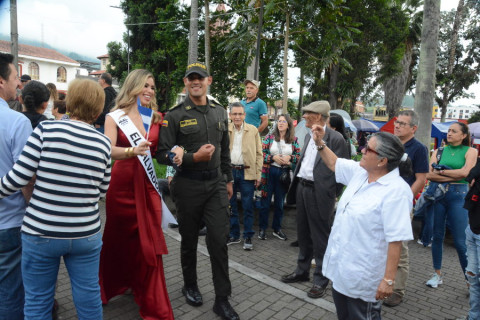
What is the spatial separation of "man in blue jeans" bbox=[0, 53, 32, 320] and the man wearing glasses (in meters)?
3.41

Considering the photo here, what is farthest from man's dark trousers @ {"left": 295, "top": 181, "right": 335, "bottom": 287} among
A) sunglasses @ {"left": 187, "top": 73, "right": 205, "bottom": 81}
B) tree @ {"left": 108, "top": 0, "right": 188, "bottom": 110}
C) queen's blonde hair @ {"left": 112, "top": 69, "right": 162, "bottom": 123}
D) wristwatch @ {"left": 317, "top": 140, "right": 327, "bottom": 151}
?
tree @ {"left": 108, "top": 0, "right": 188, "bottom": 110}

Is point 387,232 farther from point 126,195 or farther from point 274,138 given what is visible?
point 274,138

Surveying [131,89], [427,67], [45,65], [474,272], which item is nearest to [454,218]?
[474,272]

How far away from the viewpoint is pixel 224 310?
3.30 m

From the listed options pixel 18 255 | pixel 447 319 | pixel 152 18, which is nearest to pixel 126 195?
pixel 18 255

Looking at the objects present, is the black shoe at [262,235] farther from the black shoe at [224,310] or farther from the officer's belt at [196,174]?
the officer's belt at [196,174]

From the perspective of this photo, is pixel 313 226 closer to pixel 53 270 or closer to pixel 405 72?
pixel 53 270

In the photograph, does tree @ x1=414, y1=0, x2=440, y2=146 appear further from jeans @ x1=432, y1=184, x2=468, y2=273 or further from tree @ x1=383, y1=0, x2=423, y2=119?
tree @ x1=383, y1=0, x2=423, y2=119

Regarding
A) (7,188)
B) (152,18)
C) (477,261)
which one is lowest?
(477,261)

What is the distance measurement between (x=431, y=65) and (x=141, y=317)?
680 centimetres

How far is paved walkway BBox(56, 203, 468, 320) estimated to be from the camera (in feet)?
11.4

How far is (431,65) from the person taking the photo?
276 inches

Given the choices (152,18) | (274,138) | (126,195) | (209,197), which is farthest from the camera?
(152,18)

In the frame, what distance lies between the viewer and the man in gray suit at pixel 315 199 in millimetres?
3863
